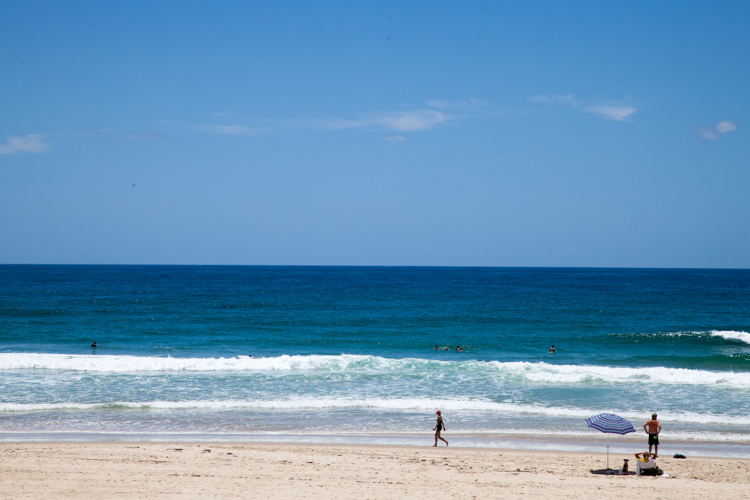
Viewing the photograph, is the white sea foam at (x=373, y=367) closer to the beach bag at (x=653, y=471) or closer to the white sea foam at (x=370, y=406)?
the white sea foam at (x=370, y=406)

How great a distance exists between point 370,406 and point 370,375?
4.95m

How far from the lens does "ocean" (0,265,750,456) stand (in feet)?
55.3

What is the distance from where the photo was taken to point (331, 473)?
12.2 m

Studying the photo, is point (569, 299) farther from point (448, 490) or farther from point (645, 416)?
point (448, 490)

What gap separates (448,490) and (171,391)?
13983 millimetres

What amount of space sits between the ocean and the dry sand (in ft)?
4.97

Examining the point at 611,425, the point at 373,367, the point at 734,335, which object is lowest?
the point at 373,367

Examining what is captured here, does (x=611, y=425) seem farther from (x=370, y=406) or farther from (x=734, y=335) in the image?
(x=734, y=335)

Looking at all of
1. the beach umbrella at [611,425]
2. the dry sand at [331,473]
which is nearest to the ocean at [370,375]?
the dry sand at [331,473]

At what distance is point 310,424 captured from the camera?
17250 millimetres

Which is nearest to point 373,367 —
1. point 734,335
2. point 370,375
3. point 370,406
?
→ point 370,375

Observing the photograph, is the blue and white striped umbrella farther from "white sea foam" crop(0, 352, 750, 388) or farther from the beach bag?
"white sea foam" crop(0, 352, 750, 388)

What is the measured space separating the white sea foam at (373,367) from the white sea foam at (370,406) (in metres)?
4.65

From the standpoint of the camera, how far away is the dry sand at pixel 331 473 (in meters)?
11.0
